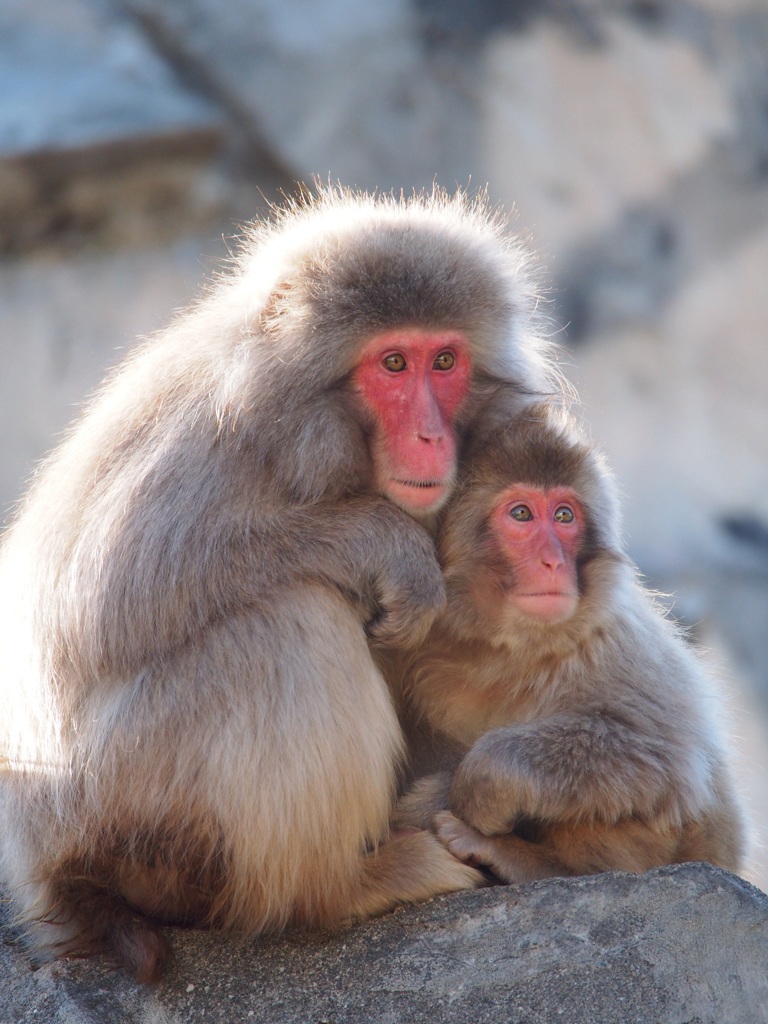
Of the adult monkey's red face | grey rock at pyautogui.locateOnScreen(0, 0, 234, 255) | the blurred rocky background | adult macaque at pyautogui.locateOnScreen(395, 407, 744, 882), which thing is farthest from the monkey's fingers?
grey rock at pyautogui.locateOnScreen(0, 0, 234, 255)

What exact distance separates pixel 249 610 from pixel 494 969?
1027 millimetres

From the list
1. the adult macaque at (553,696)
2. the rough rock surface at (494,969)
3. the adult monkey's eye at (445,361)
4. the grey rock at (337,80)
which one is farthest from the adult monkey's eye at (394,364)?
the grey rock at (337,80)

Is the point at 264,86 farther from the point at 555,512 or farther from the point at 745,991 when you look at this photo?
the point at 745,991

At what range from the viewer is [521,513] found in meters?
3.69

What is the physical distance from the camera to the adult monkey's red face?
356cm

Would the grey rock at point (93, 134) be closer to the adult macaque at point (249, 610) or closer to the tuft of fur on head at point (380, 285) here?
the tuft of fur on head at point (380, 285)

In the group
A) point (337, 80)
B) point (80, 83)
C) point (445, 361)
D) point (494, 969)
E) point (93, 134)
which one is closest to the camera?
point (494, 969)

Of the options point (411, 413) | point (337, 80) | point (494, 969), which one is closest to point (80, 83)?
point (337, 80)

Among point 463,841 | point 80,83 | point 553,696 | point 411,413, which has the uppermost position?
point 80,83

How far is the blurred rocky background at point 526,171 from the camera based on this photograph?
8.30 metres

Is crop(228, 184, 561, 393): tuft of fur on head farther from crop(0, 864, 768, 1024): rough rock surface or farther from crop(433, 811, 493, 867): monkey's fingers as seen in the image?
crop(0, 864, 768, 1024): rough rock surface

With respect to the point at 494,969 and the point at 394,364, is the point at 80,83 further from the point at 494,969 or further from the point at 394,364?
the point at 494,969

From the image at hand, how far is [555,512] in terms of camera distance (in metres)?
3.69

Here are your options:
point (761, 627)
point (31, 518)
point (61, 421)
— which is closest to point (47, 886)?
point (31, 518)
